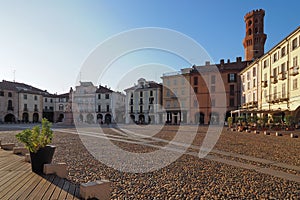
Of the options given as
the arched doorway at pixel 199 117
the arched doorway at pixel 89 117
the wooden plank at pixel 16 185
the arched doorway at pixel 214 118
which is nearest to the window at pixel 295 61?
the arched doorway at pixel 214 118

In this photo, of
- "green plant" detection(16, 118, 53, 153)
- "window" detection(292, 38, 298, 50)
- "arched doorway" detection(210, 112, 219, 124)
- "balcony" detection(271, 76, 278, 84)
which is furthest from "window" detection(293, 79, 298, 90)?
"green plant" detection(16, 118, 53, 153)

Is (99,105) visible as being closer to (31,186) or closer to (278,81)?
(278,81)

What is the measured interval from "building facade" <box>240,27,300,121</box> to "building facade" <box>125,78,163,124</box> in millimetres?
21975

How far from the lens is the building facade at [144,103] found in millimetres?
54562

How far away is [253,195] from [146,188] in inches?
85.7

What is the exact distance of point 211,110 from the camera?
4594 cm

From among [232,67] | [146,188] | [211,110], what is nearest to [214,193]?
[146,188]

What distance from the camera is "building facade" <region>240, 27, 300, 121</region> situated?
80.0 feet

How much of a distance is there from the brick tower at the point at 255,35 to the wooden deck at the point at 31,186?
5402 centimetres

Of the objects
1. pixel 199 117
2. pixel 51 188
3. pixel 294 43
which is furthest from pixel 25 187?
pixel 199 117

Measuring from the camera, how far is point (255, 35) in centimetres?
5153

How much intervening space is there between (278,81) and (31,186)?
3099 centimetres

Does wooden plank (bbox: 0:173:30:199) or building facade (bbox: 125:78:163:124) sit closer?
wooden plank (bbox: 0:173:30:199)

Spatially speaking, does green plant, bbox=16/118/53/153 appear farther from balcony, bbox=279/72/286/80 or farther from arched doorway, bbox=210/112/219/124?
arched doorway, bbox=210/112/219/124
